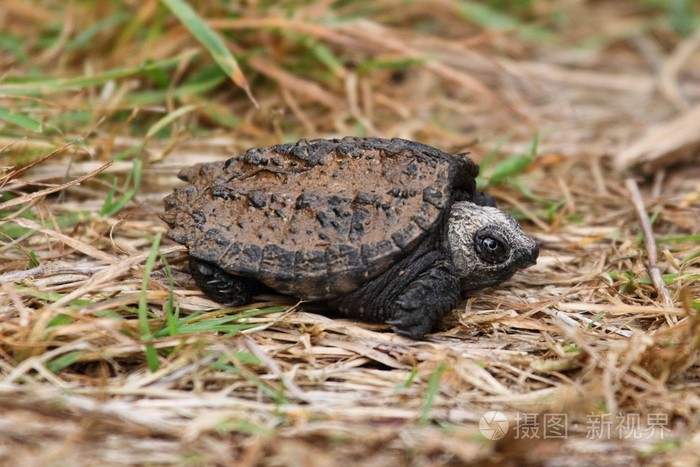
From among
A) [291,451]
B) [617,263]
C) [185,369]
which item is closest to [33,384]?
[185,369]

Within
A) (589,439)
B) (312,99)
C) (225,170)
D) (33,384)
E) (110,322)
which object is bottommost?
(589,439)

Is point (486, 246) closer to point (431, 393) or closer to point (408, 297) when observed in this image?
point (408, 297)

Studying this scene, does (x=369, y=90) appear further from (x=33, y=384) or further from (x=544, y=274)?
(x=33, y=384)

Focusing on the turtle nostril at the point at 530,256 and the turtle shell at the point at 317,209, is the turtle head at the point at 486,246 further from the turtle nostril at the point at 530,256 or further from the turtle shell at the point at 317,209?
the turtle shell at the point at 317,209

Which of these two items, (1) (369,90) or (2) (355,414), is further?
(1) (369,90)

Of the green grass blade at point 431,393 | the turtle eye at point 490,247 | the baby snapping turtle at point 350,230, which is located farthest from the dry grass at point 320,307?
the turtle eye at point 490,247

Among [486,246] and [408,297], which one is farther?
[486,246]

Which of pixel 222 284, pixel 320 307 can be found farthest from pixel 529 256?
pixel 222 284
